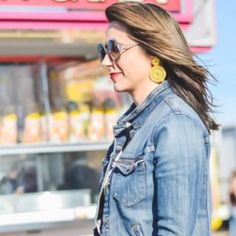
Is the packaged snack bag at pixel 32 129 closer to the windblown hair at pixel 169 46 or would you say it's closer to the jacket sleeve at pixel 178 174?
the windblown hair at pixel 169 46

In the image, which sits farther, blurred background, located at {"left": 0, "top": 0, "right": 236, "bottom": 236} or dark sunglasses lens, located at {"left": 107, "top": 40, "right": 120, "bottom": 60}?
blurred background, located at {"left": 0, "top": 0, "right": 236, "bottom": 236}

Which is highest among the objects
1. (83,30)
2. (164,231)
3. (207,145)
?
(83,30)

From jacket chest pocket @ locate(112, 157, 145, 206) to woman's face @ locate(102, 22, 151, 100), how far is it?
0.25 m

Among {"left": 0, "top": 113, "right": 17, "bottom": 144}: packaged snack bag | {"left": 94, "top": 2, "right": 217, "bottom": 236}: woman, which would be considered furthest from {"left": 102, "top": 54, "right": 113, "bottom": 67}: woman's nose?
{"left": 0, "top": 113, "right": 17, "bottom": 144}: packaged snack bag

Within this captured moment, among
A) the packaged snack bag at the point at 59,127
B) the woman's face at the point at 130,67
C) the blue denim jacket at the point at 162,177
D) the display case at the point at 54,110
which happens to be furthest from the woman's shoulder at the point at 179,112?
the packaged snack bag at the point at 59,127

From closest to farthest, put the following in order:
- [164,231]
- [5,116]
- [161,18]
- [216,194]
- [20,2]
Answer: [164,231] → [161,18] → [20,2] → [5,116] → [216,194]

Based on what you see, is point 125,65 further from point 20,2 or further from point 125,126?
point 20,2

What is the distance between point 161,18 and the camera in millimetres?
2334

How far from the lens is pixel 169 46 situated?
2.30 meters

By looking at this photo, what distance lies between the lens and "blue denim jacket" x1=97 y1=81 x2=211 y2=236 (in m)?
2.15

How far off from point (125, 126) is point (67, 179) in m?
3.46

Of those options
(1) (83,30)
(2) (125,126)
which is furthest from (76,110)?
(2) (125,126)

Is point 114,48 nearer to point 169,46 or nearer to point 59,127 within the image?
point 169,46

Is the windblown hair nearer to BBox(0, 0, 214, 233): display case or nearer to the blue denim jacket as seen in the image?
the blue denim jacket
